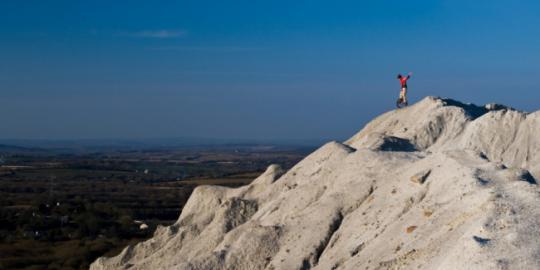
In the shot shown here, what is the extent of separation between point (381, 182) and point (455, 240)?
831cm

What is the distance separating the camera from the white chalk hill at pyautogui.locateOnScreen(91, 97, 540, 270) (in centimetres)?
1697

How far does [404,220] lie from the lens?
20922 millimetres

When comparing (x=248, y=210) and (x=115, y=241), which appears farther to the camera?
(x=115, y=241)

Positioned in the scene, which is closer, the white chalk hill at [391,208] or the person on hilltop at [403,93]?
the white chalk hill at [391,208]

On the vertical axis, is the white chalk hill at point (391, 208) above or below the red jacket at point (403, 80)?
below

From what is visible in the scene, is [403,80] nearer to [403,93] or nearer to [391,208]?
[403,93]

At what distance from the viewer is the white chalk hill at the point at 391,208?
1697 cm

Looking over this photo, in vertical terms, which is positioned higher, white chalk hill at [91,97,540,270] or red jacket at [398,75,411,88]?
red jacket at [398,75,411,88]

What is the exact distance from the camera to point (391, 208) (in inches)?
888

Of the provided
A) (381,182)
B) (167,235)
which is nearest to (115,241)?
(167,235)

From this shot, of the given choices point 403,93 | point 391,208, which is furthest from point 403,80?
point 391,208

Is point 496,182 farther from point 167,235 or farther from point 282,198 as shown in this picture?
point 167,235

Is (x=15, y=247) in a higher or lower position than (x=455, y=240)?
lower

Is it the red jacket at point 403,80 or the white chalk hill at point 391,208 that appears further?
the red jacket at point 403,80
